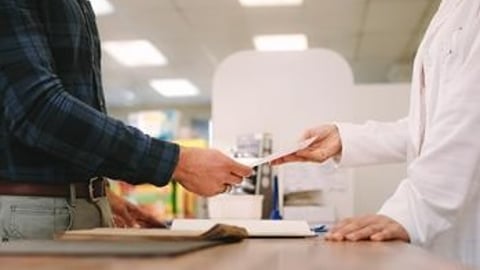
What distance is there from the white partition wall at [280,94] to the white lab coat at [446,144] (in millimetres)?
1043

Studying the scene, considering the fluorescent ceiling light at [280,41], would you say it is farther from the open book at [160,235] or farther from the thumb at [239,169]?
the open book at [160,235]

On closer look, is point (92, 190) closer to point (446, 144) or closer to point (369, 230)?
point (369, 230)

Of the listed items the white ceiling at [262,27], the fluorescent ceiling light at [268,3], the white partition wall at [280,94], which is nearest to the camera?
the white partition wall at [280,94]

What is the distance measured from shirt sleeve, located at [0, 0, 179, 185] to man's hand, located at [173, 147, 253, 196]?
48 mm

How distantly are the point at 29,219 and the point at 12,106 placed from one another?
0.66 ft

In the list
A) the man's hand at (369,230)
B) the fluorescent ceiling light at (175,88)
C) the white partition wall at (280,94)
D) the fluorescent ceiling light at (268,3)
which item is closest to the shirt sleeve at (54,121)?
the man's hand at (369,230)

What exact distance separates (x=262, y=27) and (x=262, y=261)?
533cm

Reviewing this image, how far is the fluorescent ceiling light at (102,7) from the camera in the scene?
532 centimetres

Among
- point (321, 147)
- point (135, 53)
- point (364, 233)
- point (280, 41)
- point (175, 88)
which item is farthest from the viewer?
point (175, 88)

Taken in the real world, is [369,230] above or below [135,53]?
below

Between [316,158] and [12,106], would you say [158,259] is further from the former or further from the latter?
[316,158]

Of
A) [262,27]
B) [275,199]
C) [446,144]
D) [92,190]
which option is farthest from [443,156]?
[262,27]

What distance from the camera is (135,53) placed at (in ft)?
22.7

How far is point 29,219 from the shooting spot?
3.66 ft
